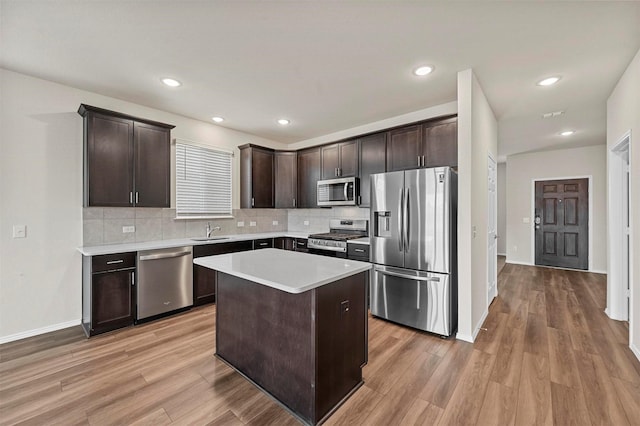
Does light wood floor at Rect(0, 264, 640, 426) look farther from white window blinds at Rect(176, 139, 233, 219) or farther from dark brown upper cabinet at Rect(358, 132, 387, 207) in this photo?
dark brown upper cabinet at Rect(358, 132, 387, 207)

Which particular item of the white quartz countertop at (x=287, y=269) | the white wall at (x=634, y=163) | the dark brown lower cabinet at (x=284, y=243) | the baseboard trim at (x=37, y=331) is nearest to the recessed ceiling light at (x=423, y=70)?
the white wall at (x=634, y=163)

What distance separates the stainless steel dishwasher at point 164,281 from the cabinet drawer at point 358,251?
83.8 inches

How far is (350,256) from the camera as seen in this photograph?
12.6 ft

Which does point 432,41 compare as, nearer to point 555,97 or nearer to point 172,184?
point 555,97

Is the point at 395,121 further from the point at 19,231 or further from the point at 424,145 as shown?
the point at 19,231

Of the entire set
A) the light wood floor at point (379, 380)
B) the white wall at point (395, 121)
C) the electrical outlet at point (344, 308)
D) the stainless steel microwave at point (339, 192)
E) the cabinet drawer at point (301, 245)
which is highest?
the white wall at point (395, 121)

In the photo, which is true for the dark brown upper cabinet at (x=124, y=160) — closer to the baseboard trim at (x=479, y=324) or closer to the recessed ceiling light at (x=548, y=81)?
the baseboard trim at (x=479, y=324)

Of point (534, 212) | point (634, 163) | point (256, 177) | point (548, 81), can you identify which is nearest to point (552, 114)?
point (548, 81)

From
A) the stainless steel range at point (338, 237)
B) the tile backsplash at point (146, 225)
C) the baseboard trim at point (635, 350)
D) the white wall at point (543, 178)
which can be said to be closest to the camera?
the baseboard trim at point (635, 350)

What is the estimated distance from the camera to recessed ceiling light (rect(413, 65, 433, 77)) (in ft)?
8.76

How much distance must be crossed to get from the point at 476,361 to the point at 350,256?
73.2 inches

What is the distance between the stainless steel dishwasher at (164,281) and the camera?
125 inches

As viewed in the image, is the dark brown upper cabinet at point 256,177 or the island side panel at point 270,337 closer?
the island side panel at point 270,337

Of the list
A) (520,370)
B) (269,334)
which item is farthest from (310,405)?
(520,370)
